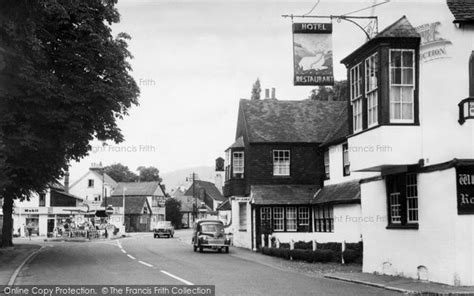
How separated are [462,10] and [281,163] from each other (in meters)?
24.5

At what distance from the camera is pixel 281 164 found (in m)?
41.5

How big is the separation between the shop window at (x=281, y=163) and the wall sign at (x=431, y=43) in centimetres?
2330

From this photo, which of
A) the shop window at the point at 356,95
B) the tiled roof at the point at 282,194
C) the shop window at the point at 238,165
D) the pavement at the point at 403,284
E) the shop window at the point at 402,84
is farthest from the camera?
the shop window at the point at 238,165

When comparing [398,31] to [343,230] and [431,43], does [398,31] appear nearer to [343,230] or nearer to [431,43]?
[431,43]

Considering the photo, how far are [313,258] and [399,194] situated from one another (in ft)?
29.9

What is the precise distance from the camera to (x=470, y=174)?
1658 cm

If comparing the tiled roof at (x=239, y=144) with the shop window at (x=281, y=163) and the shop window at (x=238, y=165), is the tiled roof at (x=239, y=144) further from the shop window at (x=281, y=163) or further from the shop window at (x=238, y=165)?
the shop window at (x=281, y=163)

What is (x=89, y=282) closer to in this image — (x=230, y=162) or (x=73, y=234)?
(x=230, y=162)

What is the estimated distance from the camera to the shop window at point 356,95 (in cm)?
2058

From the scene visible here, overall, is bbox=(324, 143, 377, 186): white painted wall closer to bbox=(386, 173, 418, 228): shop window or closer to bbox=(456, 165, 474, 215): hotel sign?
bbox=(386, 173, 418, 228): shop window

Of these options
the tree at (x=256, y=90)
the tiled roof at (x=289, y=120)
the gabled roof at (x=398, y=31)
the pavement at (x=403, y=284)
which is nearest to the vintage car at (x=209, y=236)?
the tiled roof at (x=289, y=120)

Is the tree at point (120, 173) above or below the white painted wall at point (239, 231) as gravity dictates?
above

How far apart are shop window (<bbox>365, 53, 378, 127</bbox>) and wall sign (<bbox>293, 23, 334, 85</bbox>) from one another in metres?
1.42

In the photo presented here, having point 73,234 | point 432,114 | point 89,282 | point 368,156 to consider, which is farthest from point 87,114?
point 73,234
